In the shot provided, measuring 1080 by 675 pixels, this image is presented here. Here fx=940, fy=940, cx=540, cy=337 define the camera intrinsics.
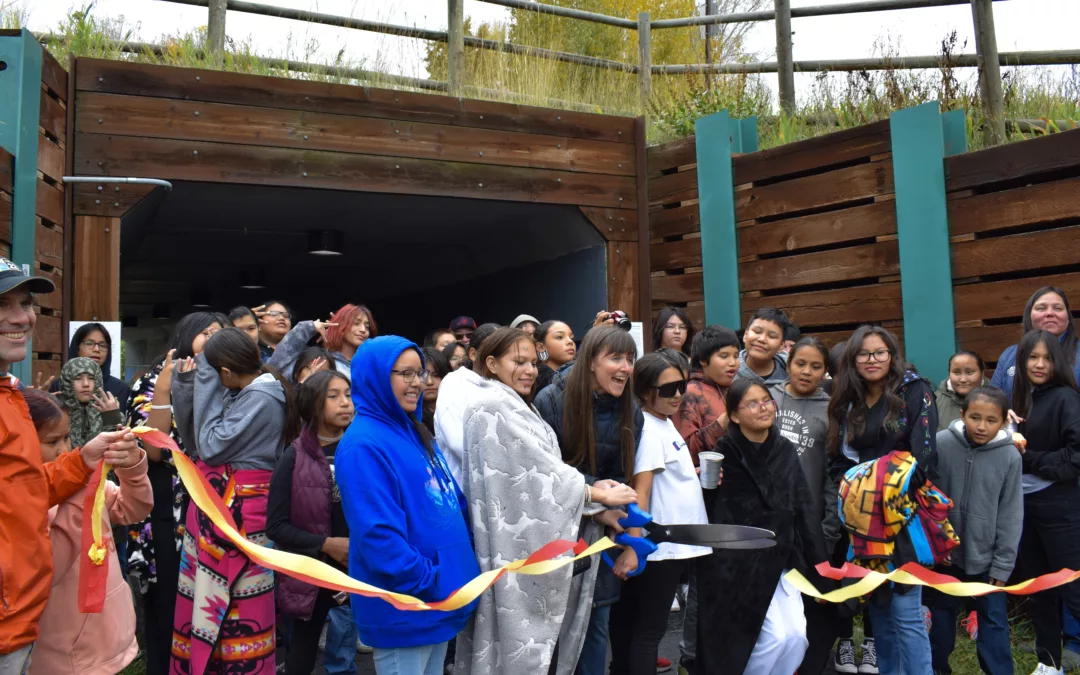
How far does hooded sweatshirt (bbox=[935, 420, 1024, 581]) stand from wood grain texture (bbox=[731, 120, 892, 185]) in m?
3.24

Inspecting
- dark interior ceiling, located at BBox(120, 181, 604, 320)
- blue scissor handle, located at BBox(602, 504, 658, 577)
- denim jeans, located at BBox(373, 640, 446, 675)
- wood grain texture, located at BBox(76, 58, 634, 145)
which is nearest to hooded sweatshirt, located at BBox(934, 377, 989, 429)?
blue scissor handle, located at BBox(602, 504, 658, 577)

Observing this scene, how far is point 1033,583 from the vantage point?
174 inches

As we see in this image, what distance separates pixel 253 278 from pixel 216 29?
6.95 metres

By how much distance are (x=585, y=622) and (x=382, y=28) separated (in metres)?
7.29

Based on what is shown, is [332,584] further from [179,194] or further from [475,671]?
[179,194]

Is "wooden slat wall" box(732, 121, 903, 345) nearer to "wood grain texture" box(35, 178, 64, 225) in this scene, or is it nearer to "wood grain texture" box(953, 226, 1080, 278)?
"wood grain texture" box(953, 226, 1080, 278)

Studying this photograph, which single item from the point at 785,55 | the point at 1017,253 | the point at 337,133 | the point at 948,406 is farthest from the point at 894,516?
the point at 785,55

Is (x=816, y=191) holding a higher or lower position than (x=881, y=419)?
higher

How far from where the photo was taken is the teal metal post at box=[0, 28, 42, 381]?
6.09 m

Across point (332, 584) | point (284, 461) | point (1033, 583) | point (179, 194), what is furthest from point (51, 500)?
point (179, 194)

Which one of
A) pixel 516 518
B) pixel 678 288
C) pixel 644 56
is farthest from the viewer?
pixel 644 56

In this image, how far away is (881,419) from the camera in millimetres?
4668

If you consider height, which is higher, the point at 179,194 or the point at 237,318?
the point at 179,194

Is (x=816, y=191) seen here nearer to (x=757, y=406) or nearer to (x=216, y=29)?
(x=757, y=406)
